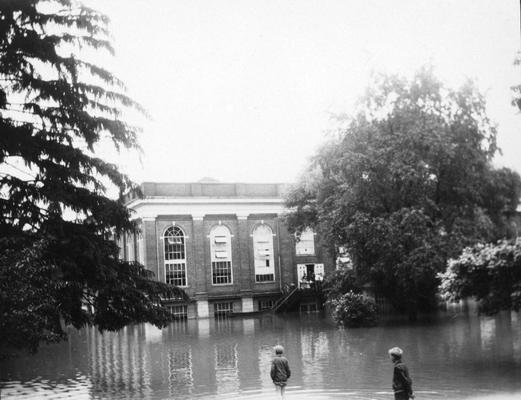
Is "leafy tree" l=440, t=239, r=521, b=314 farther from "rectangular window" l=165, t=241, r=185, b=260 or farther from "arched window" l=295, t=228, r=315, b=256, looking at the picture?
"arched window" l=295, t=228, r=315, b=256

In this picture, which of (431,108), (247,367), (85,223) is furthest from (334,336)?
(85,223)

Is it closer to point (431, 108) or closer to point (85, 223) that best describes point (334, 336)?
point (431, 108)

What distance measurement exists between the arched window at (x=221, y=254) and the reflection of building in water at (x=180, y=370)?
18675 mm

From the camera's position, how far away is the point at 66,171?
14.0 m

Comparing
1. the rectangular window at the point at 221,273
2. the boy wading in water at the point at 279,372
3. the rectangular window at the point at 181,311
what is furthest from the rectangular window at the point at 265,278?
the boy wading in water at the point at 279,372

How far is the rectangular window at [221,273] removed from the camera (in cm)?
4344

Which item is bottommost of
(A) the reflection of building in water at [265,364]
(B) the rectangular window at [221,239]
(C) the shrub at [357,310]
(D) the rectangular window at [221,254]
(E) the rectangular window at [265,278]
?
(A) the reflection of building in water at [265,364]

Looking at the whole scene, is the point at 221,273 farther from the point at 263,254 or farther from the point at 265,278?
the point at 263,254

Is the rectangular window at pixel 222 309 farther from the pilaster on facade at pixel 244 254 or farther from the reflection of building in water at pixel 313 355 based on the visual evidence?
the reflection of building in water at pixel 313 355

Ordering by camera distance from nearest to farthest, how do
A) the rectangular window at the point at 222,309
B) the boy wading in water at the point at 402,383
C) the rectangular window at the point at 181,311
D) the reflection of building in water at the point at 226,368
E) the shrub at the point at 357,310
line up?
the boy wading in water at the point at 402,383
the reflection of building in water at the point at 226,368
the shrub at the point at 357,310
the rectangular window at the point at 181,311
the rectangular window at the point at 222,309

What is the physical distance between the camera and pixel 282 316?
40.5m

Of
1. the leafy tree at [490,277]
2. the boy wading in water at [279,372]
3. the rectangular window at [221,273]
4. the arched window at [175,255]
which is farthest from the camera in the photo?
the rectangular window at [221,273]

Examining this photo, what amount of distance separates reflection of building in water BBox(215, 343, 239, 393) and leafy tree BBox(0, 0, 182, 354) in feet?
7.32

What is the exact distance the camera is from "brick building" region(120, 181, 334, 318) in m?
41.2
